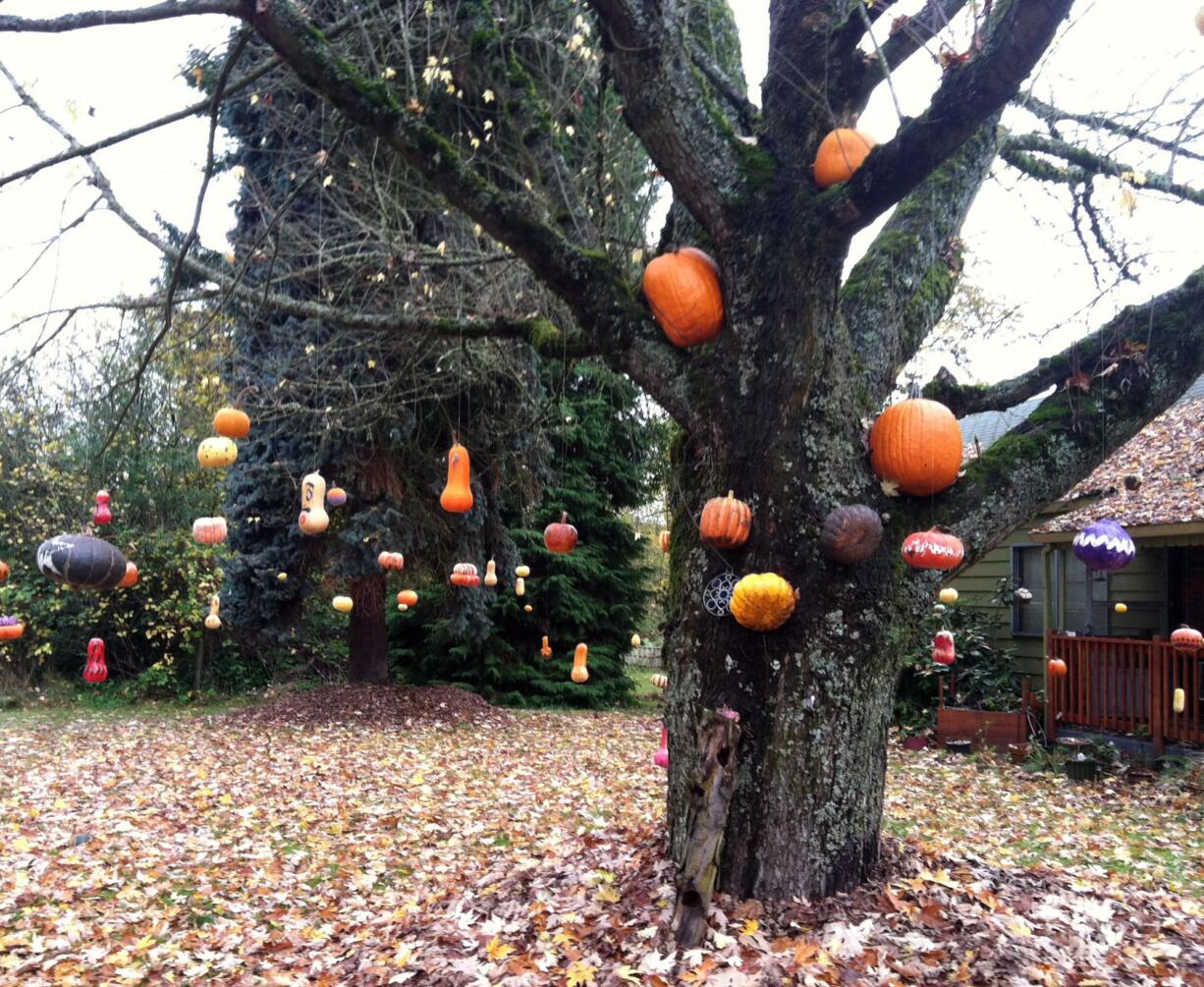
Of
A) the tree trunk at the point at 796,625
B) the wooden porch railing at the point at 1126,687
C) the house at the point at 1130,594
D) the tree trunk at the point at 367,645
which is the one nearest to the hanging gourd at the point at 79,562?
the tree trunk at the point at 796,625

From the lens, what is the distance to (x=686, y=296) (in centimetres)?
414

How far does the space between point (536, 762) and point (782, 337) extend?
7.28 m

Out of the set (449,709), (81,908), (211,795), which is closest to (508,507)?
(449,709)

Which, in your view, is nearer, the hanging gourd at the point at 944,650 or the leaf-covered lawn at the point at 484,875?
the leaf-covered lawn at the point at 484,875

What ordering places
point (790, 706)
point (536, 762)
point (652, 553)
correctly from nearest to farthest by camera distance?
point (790, 706) → point (536, 762) → point (652, 553)

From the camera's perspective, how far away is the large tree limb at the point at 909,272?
451cm

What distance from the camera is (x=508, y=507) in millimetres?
15609

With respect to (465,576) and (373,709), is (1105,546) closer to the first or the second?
(465,576)

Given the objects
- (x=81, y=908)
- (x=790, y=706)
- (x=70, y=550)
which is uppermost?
(x=70, y=550)

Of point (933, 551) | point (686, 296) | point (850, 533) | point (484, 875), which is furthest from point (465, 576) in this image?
point (933, 551)

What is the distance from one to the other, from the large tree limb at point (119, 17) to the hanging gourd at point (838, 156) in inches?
99.6

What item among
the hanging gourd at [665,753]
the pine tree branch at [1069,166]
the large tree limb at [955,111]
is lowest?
the hanging gourd at [665,753]

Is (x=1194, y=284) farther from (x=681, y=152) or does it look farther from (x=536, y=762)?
(x=536, y=762)

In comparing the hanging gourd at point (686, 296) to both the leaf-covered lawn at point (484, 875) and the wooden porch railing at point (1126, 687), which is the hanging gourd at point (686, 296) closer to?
the leaf-covered lawn at point (484, 875)
